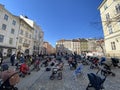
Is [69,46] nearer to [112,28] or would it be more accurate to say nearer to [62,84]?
[112,28]

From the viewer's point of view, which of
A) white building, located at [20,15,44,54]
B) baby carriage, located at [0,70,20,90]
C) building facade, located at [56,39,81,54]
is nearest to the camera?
baby carriage, located at [0,70,20,90]

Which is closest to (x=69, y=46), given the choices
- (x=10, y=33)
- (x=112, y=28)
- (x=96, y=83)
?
(x=112, y=28)

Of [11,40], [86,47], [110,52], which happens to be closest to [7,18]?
[11,40]

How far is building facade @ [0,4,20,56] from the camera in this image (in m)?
21.8

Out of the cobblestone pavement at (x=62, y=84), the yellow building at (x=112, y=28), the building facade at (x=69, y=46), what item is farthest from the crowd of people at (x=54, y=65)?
the building facade at (x=69, y=46)

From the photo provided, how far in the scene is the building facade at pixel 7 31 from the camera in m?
21.8

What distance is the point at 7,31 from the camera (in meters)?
23.8

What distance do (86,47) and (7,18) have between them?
6909 centimetres

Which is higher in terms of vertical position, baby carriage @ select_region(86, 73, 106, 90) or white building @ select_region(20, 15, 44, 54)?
white building @ select_region(20, 15, 44, 54)

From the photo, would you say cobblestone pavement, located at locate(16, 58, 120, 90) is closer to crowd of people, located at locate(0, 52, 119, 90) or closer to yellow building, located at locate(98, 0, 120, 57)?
crowd of people, located at locate(0, 52, 119, 90)

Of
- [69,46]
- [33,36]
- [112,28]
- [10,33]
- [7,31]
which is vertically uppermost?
[33,36]

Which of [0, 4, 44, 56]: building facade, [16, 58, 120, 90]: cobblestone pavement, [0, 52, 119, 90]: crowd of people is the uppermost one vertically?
[0, 4, 44, 56]: building facade

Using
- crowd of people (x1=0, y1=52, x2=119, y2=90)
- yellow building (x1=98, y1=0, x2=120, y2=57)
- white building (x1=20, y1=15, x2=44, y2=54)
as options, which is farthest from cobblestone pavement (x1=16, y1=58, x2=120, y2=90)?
white building (x1=20, y1=15, x2=44, y2=54)

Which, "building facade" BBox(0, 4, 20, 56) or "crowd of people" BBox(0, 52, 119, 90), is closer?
"crowd of people" BBox(0, 52, 119, 90)
